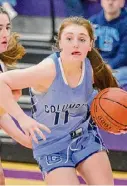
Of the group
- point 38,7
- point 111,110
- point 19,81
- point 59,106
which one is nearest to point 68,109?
point 59,106

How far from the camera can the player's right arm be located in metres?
3.30

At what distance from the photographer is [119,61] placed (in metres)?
5.07

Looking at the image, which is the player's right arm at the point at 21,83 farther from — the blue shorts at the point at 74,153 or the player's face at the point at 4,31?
the player's face at the point at 4,31

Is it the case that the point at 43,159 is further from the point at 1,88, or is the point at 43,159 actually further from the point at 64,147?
the point at 1,88

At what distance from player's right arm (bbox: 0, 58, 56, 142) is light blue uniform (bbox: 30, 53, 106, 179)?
79 mm

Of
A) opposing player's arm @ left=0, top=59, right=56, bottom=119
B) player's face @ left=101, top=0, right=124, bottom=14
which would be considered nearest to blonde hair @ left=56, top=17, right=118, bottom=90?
opposing player's arm @ left=0, top=59, right=56, bottom=119

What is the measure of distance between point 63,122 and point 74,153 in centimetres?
19

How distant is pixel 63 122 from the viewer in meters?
3.53

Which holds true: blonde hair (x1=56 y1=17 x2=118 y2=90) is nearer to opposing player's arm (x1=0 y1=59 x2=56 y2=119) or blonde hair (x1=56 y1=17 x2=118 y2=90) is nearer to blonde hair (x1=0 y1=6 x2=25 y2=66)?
opposing player's arm (x1=0 y1=59 x2=56 y2=119)

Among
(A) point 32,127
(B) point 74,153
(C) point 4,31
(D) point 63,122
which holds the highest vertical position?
(C) point 4,31

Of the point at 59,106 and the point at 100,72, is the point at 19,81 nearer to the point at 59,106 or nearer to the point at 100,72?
the point at 59,106

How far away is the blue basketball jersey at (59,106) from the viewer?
3503 mm

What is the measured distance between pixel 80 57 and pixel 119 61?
1637 mm

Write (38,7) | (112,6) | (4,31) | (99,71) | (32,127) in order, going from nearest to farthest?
(32,127) → (99,71) → (4,31) → (112,6) → (38,7)
